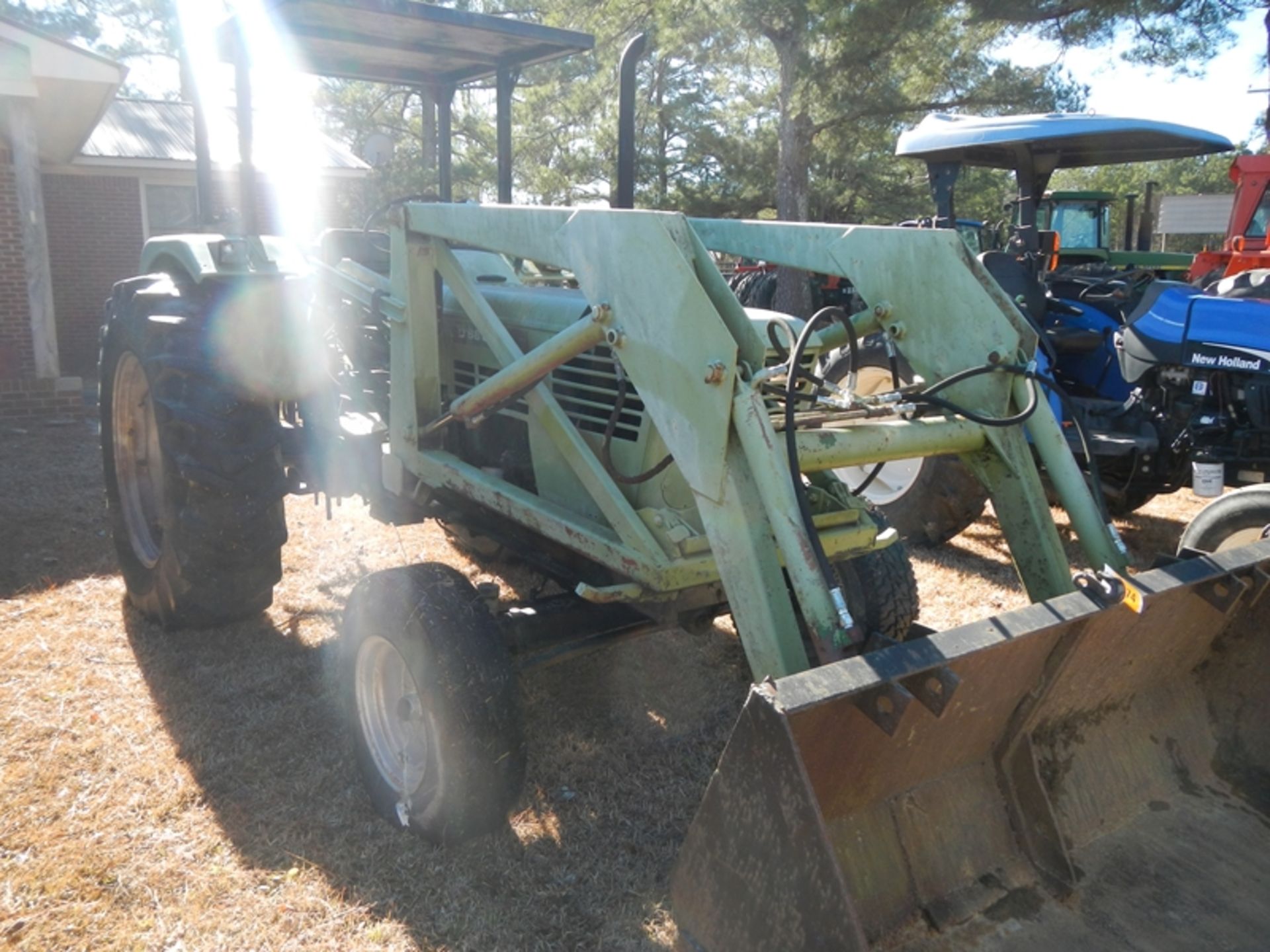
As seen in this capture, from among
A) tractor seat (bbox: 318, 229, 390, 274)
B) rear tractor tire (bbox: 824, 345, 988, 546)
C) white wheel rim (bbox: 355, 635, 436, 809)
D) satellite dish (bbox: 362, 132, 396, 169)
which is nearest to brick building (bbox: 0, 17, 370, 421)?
satellite dish (bbox: 362, 132, 396, 169)

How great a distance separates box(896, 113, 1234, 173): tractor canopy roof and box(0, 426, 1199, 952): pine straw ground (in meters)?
2.53

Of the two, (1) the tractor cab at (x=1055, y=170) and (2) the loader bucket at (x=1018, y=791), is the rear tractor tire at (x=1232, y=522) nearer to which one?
(1) the tractor cab at (x=1055, y=170)

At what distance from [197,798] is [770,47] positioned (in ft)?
47.2

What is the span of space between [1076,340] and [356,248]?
13.0ft

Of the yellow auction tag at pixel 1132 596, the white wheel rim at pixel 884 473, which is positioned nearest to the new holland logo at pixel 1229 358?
the white wheel rim at pixel 884 473

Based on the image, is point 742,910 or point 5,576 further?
point 5,576

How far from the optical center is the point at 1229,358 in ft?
15.6

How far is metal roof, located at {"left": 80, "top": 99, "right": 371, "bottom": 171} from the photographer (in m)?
12.5

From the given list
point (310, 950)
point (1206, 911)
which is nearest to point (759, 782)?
point (1206, 911)

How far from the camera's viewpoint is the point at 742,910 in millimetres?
1835

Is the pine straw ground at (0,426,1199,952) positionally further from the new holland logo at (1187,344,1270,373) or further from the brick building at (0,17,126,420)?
the brick building at (0,17,126,420)

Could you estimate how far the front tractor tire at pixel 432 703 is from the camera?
2.59 meters

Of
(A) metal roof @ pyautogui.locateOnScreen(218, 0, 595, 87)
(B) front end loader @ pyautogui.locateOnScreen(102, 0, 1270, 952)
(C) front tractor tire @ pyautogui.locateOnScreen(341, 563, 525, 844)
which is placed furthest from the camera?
(A) metal roof @ pyautogui.locateOnScreen(218, 0, 595, 87)

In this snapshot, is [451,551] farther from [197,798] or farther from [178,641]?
[197,798]
